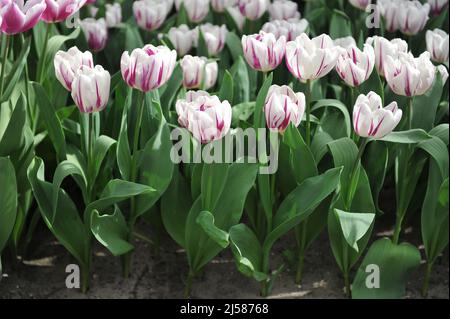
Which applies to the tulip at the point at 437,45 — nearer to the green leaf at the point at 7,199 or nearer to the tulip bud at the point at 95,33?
the tulip bud at the point at 95,33

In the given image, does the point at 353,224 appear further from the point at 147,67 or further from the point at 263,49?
the point at 147,67

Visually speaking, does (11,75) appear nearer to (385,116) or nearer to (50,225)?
(50,225)

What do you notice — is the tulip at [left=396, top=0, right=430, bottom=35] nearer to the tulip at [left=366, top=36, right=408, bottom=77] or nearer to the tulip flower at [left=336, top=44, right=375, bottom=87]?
the tulip at [left=366, top=36, right=408, bottom=77]

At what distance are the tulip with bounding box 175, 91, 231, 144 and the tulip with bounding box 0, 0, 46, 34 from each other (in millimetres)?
381

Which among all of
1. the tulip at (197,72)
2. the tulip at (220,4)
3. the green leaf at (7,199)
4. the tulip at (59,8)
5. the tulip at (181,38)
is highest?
the tulip at (220,4)

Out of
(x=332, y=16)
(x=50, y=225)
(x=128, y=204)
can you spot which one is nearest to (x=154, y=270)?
(x=128, y=204)

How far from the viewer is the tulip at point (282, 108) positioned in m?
1.82

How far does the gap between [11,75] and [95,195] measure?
1.15ft

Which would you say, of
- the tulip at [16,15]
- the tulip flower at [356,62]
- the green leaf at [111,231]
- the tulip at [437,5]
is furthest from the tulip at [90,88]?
the tulip at [437,5]

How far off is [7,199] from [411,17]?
3.90 ft

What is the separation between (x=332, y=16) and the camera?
8.56 feet

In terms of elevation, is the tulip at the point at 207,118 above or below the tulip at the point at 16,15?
below

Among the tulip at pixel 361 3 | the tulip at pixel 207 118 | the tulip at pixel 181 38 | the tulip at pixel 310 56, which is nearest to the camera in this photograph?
the tulip at pixel 207 118

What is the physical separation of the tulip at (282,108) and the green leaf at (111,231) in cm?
44
